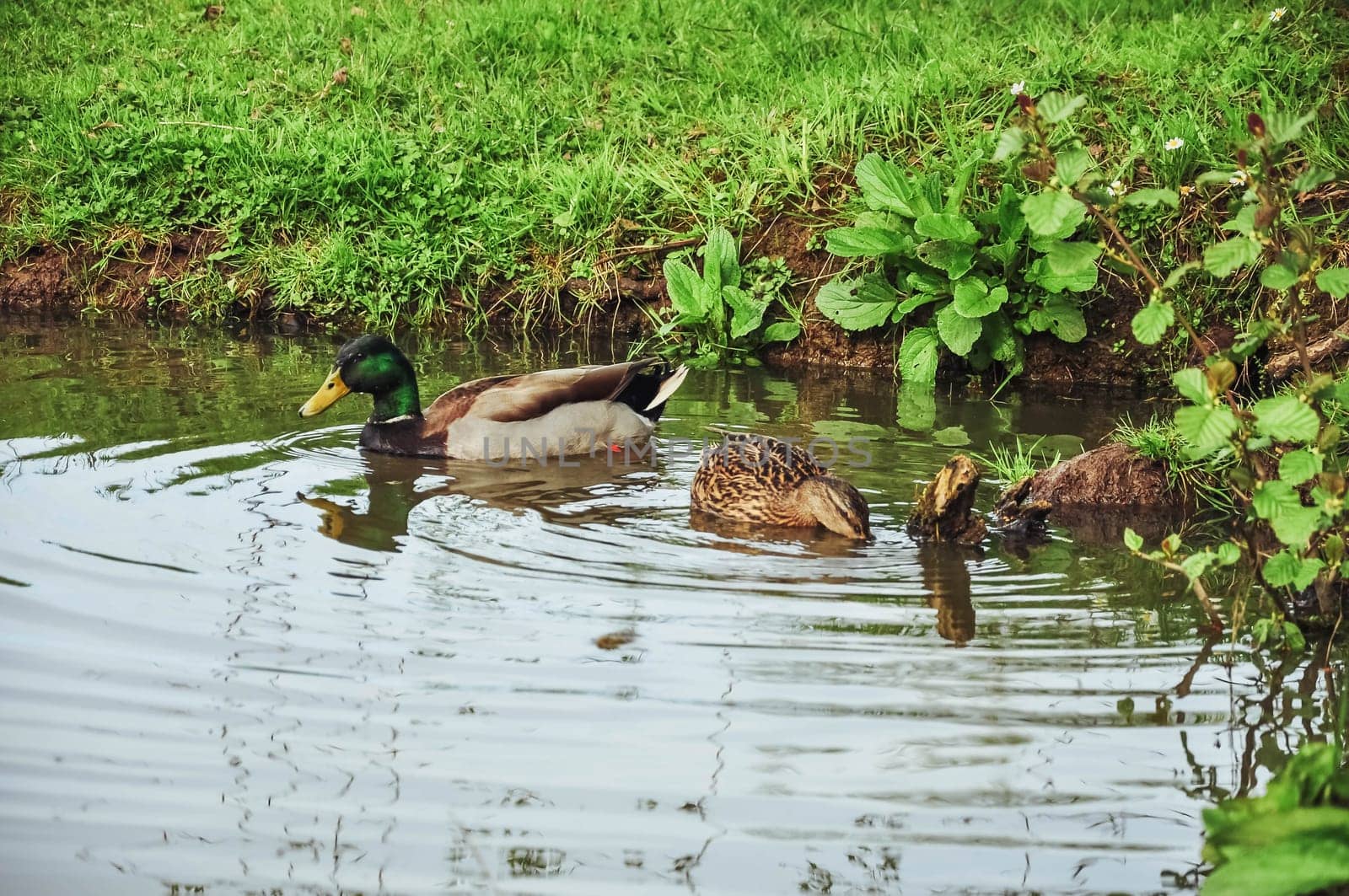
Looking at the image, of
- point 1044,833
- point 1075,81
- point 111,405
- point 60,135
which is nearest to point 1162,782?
point 1044,833

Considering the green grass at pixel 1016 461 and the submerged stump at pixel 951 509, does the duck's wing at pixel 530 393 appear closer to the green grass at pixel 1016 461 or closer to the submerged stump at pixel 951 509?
the green grass at pixel 1016 461

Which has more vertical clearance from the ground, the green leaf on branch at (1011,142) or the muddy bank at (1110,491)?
the green leaf on branch at (1011,142)

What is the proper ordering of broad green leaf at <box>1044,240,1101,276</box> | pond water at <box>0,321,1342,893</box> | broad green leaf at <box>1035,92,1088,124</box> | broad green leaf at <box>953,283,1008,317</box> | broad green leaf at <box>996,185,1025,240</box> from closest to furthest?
pond water at <box>0,321,1342,893</box>
broad green leaf at <box>1035,92,1088,124</box>
broad green leaf at <box>1044,240,1101,276</box>
broad green leaf at <box>953,283,1008,317</box>
broad green leaf at <box>996,185,1025,240</box>

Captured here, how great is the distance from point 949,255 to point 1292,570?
152 inches

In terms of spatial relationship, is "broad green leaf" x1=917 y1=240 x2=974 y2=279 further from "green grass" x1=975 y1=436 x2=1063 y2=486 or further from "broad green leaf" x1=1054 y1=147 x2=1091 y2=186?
"broad green leaf" x1=1054 y1=147 x2=1091 y2=186

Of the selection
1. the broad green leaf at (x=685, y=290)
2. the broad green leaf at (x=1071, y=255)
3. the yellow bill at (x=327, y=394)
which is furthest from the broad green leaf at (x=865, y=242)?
the broad green leaf at (x=1071, y=255)

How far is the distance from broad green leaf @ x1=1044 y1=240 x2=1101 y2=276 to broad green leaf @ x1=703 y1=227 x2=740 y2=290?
435cm

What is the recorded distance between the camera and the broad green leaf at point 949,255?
7402 millimetres

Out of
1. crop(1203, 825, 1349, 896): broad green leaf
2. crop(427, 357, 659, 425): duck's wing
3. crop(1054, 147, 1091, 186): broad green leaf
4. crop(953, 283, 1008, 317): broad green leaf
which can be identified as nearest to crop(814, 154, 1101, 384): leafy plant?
crop(953, 283, 1008, 317): broad green leaf

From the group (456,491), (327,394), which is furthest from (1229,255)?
(327,394)

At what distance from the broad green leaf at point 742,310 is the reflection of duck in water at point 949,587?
9.78 feet

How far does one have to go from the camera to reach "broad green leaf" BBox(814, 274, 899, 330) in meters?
7.71

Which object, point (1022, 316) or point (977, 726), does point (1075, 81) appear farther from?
point (977, 726)

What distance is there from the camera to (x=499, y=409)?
6625 mm
